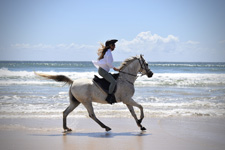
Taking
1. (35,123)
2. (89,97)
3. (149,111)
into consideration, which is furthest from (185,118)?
(35,123)

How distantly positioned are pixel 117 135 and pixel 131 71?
1.79 m

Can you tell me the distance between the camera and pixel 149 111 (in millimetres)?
9898

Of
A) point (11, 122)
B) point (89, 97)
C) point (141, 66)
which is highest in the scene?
point (141, 66)

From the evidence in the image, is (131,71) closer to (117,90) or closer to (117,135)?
(117,90)

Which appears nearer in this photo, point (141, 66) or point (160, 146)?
point (160, 146)

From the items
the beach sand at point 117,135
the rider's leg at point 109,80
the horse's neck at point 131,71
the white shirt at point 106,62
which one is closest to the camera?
the beach sand at point 117,135

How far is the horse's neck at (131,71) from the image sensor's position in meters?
7.36

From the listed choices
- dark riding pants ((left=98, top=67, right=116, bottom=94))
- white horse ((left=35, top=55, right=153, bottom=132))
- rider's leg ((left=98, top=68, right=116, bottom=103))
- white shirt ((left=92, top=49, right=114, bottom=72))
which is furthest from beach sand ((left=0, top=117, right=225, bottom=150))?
white shirt ((left=92, top=49, right=114, bottom=72))

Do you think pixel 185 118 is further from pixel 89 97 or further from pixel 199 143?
pixel 89 97

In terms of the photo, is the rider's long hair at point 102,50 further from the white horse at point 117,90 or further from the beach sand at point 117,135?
the beach sand at point 117,135

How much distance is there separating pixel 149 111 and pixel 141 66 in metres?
2.98

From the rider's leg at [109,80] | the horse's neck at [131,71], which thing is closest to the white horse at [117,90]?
the horse's neck at [131,71]

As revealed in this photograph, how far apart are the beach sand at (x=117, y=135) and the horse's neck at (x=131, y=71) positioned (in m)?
1.38

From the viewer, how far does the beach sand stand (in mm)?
5656
